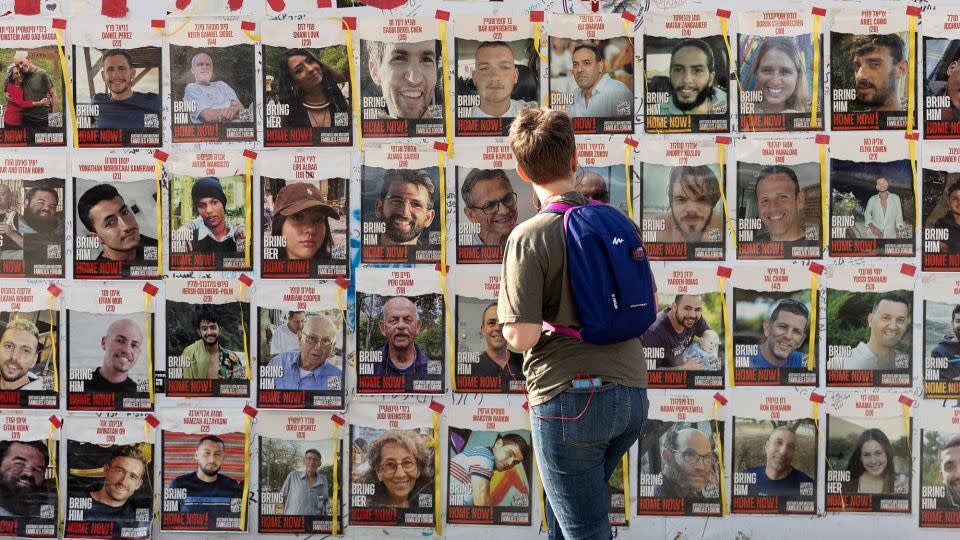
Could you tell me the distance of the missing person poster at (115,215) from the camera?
4.40 meters

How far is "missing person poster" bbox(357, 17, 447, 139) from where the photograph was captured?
4.29 meters

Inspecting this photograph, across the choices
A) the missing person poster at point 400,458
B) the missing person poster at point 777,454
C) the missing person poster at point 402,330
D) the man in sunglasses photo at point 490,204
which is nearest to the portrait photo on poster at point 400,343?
the missing person poster at point 402,330

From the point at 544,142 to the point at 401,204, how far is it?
167 cm

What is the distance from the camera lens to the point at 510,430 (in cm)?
431

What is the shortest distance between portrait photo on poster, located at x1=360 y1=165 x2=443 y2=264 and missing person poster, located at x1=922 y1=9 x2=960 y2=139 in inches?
87.4

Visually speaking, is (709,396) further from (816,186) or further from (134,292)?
(134,292)

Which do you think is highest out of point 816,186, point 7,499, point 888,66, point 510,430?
point 888,66

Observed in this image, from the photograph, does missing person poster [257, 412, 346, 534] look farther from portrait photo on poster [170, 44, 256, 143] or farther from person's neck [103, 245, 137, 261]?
portrait photo on poster [170, 44, 256, 143]

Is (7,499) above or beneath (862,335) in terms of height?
beneath

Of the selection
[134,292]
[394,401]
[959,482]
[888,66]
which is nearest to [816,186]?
[888,66]

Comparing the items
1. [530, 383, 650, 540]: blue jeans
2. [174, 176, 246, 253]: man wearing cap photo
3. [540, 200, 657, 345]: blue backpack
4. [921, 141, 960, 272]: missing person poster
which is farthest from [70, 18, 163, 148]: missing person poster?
[921, 141, 960, 272]: missing person poster

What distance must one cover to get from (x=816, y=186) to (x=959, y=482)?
4.87 ft

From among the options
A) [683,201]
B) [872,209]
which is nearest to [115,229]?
[683,201]

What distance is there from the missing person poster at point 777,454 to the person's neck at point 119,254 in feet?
9.35
